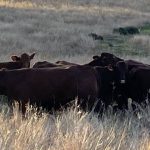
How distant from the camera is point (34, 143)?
5.73m

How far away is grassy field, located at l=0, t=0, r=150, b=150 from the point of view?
5941 mm

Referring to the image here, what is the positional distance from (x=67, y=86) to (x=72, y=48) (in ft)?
42.2

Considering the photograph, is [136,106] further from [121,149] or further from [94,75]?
[121,149]

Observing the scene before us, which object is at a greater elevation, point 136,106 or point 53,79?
point 53,79

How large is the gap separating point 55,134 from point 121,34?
20393mm

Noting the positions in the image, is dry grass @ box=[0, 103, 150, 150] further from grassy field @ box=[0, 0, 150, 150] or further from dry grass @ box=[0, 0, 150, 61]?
dry grass @ box=[0, 0, 150, 61]

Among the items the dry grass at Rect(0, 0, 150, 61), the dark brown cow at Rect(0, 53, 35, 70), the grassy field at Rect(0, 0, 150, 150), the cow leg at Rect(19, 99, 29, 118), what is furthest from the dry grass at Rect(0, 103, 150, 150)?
the dry grass at Rect(0, 0, 150, 61)

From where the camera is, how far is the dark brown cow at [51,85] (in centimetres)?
808

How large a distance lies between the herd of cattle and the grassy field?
33 centimetres

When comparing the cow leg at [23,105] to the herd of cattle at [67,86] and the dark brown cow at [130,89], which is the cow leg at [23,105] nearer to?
the herd of cattle at [67,86]

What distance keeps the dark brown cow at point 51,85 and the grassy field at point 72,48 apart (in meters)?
0.32

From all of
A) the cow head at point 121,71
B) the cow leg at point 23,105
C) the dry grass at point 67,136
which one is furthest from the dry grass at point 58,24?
the dry grass at point 67,136

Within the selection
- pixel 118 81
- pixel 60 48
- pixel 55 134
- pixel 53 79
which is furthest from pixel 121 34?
pixel 55 134

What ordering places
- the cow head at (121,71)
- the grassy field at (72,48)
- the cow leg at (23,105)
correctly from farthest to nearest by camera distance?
the cow head at (121,71), the cow leg at (23,105), the grassy field at (72,48)
